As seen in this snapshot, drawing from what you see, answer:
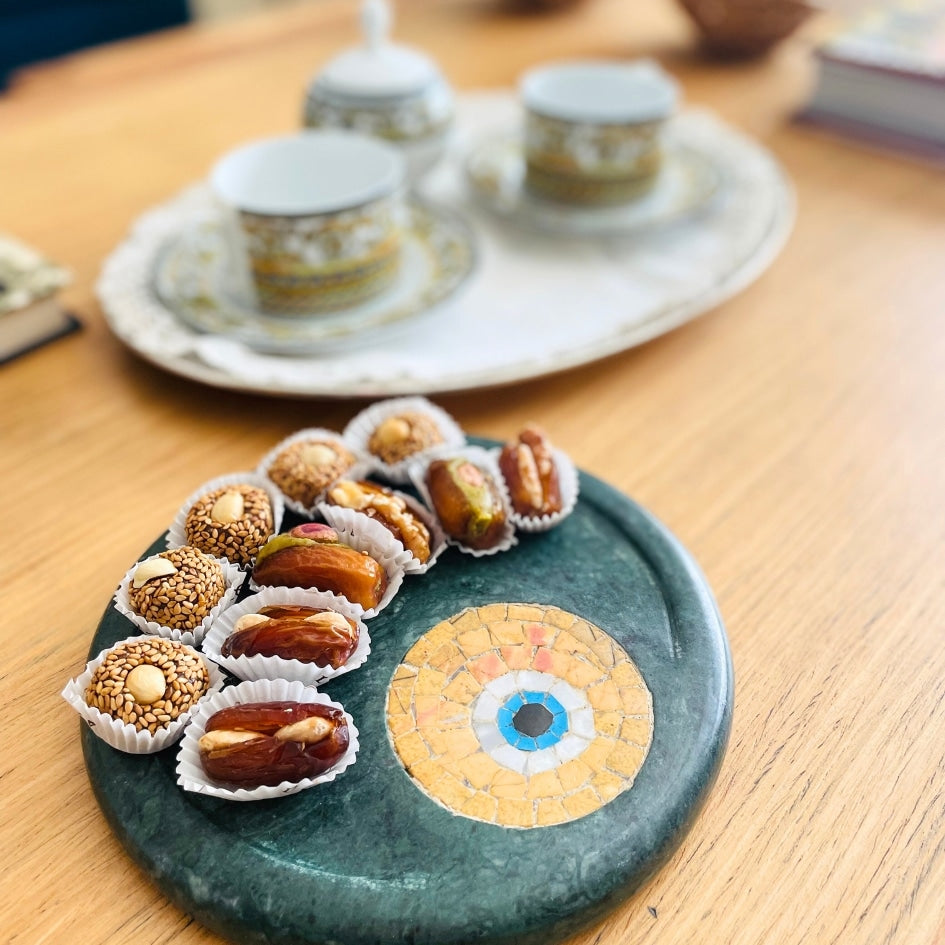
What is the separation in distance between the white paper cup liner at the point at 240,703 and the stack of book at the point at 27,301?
1.41 ft

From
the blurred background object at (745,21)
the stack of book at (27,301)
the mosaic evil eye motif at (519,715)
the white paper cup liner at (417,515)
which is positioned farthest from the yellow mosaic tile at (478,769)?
the blurred background object at (745,21)

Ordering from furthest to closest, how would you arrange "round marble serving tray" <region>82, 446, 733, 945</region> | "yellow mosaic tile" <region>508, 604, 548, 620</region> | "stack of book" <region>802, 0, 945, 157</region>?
"stack of book" <region>802, 0, 945, 157</region>, "yellow mosaic tile" <region>508, 604, 548, 620</region>, "round marble serving tray" <region>82, 446, 733, 945</region>

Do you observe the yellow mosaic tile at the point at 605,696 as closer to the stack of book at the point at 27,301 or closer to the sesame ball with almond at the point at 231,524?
the sesame ball with almond at the point at 231,524

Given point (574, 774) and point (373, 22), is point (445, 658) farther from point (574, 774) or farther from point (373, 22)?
point (373, 22)

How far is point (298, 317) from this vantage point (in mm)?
692

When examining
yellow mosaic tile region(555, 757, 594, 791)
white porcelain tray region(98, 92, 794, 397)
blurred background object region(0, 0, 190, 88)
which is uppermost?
yellow mosaic tile region(555, 757, 594, 791)

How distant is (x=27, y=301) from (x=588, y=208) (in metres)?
0.48

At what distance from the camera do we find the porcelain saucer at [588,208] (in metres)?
0.82

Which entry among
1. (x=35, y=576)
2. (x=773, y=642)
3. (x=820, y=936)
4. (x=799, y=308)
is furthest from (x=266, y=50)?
(x=820, y=936)

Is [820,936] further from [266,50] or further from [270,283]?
[266,50]

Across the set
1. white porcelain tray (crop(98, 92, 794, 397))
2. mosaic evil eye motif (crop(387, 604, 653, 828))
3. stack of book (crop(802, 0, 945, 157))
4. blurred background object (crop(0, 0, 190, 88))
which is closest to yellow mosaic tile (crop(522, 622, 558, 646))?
mosaic evil eye motif (crop(387, 604, 653, 828))

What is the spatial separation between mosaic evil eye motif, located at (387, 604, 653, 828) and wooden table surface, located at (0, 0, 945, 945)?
54 mm

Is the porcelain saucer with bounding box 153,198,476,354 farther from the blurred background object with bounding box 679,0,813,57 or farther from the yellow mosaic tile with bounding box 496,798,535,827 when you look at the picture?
the blurred background object with bounding box 679,0,813,57

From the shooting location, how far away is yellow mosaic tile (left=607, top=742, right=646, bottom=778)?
39cm
